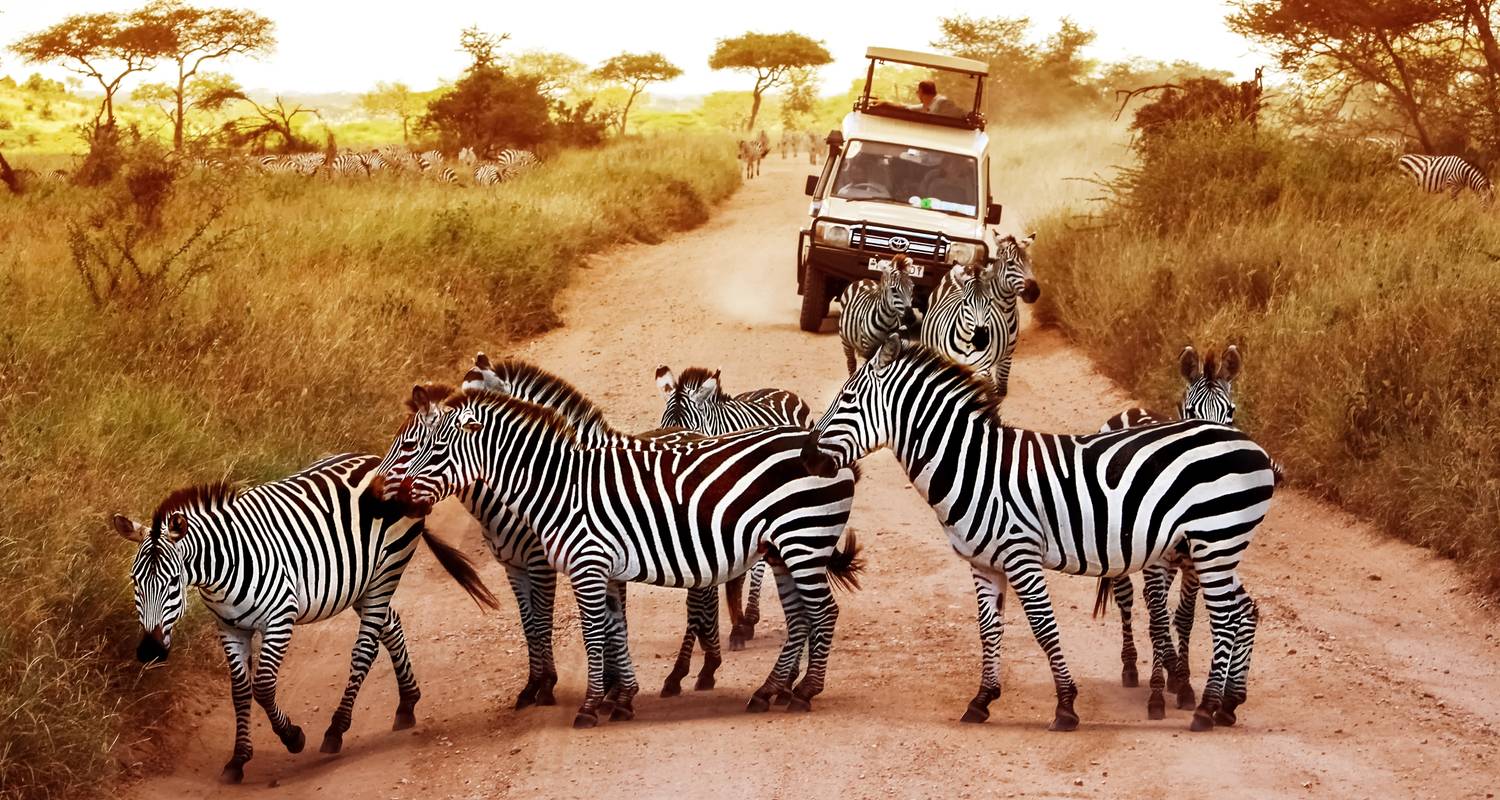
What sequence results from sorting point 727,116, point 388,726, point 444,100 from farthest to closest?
point 727,116
point 444,100
point 388,726

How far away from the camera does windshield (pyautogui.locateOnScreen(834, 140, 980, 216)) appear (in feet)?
51.0

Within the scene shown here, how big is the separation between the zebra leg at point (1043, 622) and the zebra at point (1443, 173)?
13.4m

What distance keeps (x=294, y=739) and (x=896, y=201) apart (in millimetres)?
10232

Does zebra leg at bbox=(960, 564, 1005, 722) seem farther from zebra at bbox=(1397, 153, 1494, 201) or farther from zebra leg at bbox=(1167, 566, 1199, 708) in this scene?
zebra at bbox=(1397, 153, 1494, 201)

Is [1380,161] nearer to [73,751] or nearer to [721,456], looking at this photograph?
[721,456]

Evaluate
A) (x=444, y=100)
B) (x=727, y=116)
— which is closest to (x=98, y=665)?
(x=444, y=100)

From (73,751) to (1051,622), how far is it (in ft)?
11.8

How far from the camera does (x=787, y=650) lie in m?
6.53

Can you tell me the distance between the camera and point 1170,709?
6508 millimetres

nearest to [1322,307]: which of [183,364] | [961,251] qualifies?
[961,251]

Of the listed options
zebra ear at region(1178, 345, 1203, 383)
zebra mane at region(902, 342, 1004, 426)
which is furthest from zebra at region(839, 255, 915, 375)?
zebra mane at region(902, 342, 1004, 426)

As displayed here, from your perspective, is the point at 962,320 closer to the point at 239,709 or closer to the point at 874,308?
the point at 874,308

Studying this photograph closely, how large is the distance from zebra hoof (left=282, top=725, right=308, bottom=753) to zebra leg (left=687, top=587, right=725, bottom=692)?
1.65 m

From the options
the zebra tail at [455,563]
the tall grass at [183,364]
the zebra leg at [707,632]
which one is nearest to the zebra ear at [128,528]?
the tall grass at [183,364]
